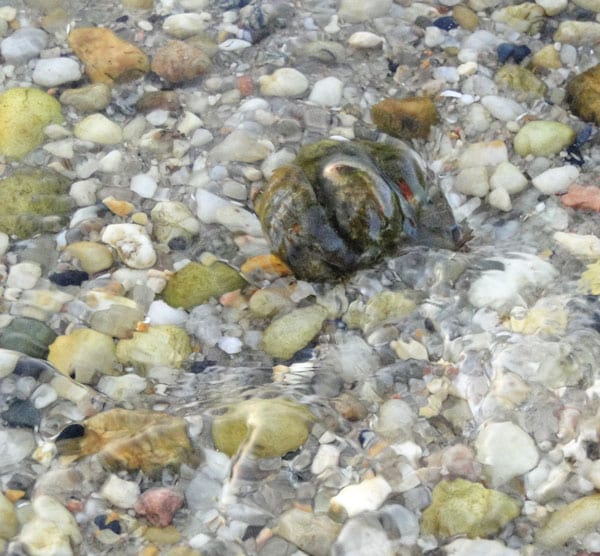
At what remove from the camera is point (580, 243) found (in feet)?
8.66

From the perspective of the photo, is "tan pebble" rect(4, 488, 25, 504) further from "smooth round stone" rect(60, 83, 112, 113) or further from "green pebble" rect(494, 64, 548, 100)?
"green pebble" rect(494, 64, 548, 100)

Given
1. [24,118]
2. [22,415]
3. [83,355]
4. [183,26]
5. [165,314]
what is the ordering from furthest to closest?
[183,26], [24,118], [165,314], [83,355], [22,415]

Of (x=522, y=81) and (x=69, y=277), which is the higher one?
(x=522, y=81)

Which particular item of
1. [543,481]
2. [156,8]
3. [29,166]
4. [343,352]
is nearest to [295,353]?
[343,352]

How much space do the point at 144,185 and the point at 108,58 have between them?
A: 0.66 meters

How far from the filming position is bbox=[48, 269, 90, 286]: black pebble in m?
2.65

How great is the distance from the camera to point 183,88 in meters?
3.21

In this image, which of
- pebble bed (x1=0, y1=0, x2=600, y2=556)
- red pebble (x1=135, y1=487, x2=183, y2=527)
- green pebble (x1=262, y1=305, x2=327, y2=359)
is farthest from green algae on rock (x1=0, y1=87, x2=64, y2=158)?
red pebble (x1=135, y1=487, x2=183, y2=527)

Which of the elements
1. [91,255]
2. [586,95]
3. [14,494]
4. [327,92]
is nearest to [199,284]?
[91,255]

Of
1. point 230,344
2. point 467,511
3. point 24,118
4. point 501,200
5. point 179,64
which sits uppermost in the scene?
point 179,64

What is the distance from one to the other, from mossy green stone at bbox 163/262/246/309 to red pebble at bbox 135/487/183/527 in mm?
670

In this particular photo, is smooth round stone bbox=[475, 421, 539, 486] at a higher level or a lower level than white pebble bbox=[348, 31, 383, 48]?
lower

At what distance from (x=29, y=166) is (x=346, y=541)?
1.78m

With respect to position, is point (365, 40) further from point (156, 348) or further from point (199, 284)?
point (156, 348)
